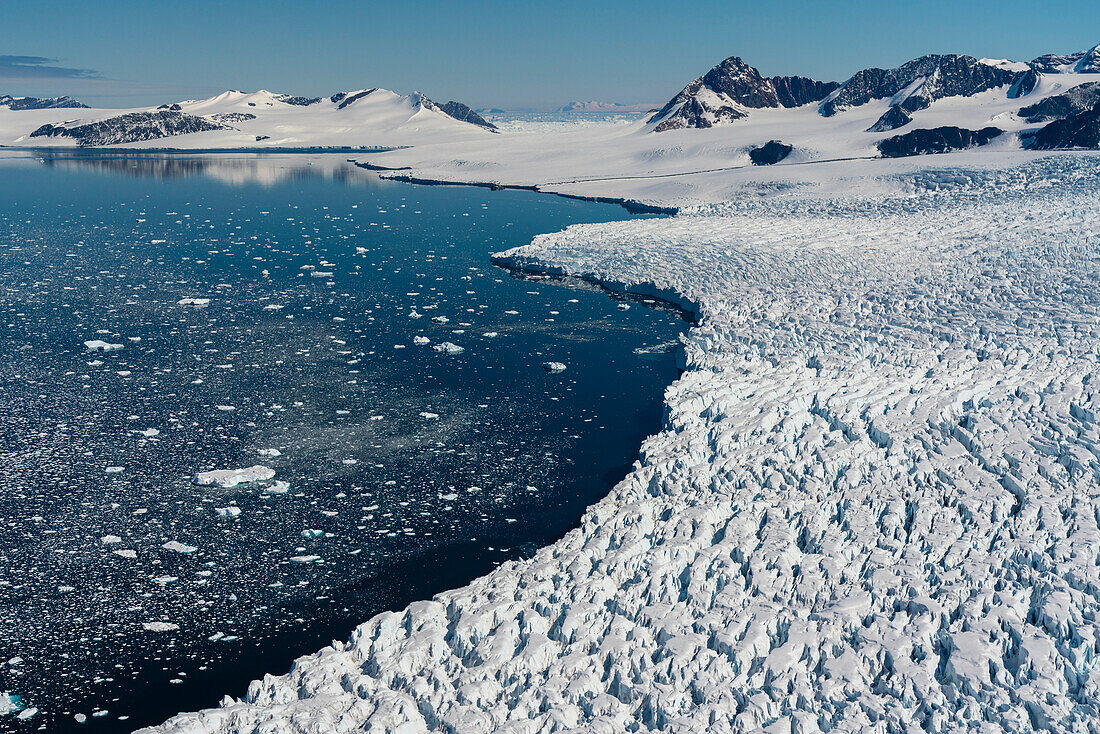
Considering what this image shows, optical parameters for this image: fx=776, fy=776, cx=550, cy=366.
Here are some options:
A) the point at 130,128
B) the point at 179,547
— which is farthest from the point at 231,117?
the point at 179,547

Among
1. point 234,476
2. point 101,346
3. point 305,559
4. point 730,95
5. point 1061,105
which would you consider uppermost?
point 730,95

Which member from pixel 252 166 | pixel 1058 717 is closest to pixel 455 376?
pixel 1058 717

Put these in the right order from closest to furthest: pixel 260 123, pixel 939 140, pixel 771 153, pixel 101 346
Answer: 1. pixel 101 346
2. pixel 939 140
3. pixel 771 153
4. pixel 260 123

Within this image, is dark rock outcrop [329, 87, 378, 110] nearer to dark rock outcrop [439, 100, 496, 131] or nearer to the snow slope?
dark rock outcrop [439, 100, 496, 131]

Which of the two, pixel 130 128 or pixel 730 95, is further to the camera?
pixel 130 128

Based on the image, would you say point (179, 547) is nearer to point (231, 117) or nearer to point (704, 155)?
point (704, 155)

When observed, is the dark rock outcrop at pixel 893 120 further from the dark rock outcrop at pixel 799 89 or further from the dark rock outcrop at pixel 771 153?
the dark rock outcrop at pixel 799 89
